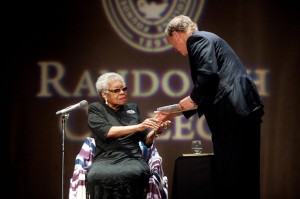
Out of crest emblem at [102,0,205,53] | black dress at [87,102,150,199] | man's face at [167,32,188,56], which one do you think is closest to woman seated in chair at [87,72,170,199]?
black dress at [87,102,150,199]

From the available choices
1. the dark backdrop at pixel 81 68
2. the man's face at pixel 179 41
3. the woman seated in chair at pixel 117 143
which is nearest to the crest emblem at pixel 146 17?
the dark backdrop at pixel 81 68

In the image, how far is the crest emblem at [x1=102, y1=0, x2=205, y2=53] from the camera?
15.9 feet

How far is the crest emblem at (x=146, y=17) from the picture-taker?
4.83m

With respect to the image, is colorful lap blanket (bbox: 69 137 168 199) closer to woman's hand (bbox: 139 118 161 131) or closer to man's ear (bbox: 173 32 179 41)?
woman's hand (bbox: 139 118 161 131)

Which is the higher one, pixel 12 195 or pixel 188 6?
pixel 188 6

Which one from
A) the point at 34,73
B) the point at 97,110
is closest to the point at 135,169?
the point at 97,110

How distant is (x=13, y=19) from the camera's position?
483cm

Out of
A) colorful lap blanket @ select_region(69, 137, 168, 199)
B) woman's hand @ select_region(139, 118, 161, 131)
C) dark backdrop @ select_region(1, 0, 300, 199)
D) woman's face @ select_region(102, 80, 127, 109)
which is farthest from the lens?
dark backdrop @ select_region(1, 0, 300, 199)

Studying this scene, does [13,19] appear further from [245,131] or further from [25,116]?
[245,131]

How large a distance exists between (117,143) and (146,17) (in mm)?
1631

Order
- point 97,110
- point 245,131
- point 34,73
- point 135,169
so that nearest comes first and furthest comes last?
point 245,131, point 135,169, point 97,110, point 34,73

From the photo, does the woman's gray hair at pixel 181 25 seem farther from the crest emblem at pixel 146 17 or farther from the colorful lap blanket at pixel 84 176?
the crest emblem at pixel 146 17

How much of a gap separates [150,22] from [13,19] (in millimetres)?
1399

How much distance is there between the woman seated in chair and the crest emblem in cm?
108
